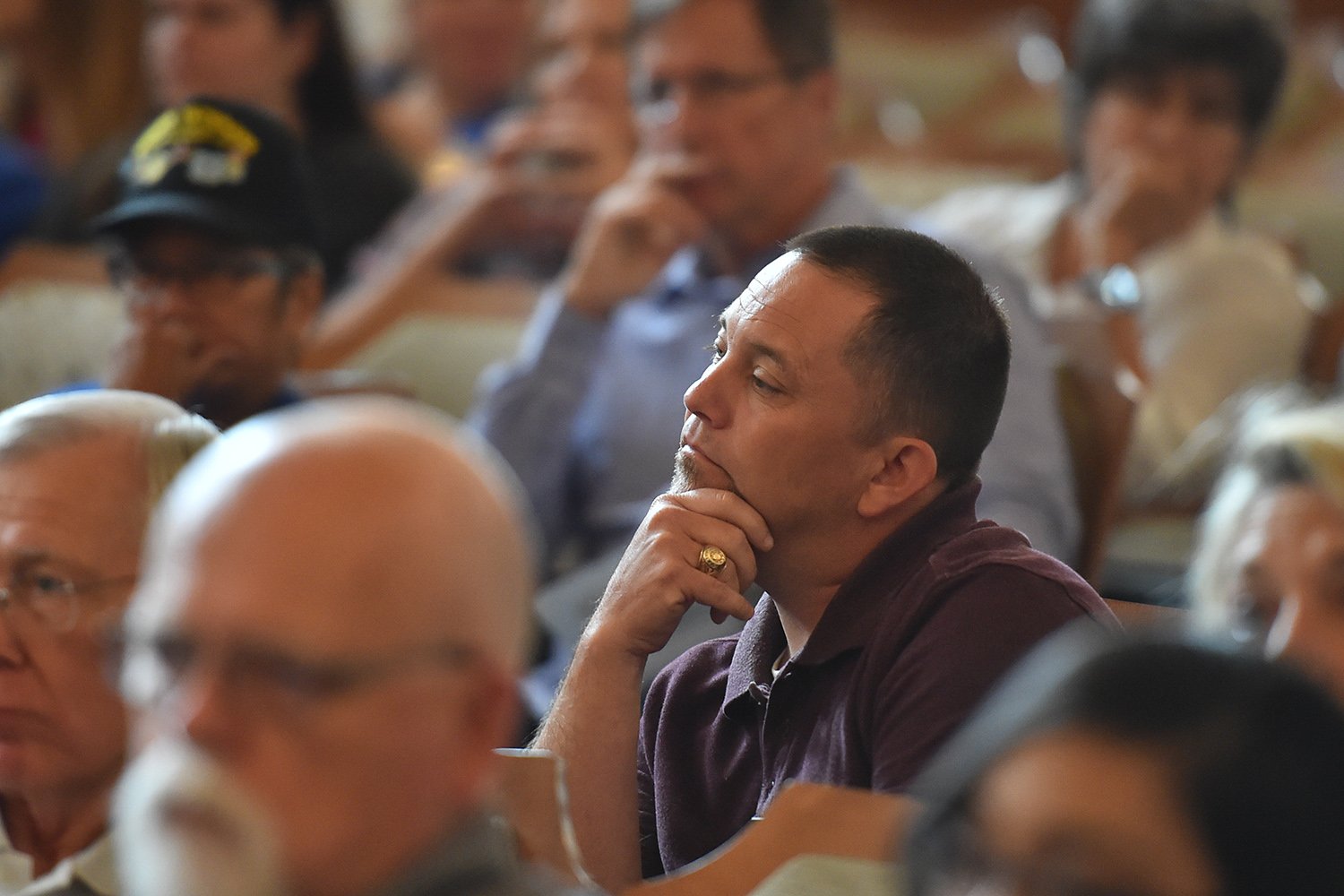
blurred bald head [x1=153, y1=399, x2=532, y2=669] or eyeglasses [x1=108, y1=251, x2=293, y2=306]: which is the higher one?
blurred bald head [x1=153, y1=399, x2=532, y2=669]

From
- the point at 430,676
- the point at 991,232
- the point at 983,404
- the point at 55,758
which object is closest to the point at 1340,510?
the point at 983,404

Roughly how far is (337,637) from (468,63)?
3263 mm

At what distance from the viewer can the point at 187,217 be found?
224 cm

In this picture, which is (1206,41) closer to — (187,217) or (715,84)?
(715,84)

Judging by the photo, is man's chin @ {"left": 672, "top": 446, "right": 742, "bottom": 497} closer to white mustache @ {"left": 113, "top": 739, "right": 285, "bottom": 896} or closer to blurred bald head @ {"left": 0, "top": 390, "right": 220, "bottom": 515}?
blurred bald head @ {"left": 0, "top": 390, "right": 220, "bottom": 515}

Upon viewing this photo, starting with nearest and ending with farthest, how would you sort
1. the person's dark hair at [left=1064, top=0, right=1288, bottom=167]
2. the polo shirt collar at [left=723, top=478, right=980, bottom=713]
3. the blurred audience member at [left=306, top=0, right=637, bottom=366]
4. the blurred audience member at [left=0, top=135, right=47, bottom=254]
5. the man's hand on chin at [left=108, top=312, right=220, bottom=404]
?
the polo shirt collar at [left=723, top=478, right=980, bottom=713]
the man's hand on chin at [left=108, top=312, right=220, bottom=404]
the person's dark hair at [left=1064, top=0, right=1288, bottom=167]
the blurred audience member at [left=306, top=0, right=637, bottom=366]
the blurred audience member at [left=0, top=135, right=47, bottom=254]

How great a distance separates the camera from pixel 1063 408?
225 centimetres

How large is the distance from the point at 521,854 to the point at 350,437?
353mm

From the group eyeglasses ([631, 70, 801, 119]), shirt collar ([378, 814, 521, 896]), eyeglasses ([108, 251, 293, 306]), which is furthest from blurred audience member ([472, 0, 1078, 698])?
shirt collar ([378, 814, 521, 896])

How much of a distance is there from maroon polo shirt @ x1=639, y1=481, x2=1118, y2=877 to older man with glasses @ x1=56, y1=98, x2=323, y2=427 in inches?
36.0

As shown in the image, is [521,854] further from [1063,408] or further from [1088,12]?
[1088,12]

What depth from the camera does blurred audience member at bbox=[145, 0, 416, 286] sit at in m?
3.23

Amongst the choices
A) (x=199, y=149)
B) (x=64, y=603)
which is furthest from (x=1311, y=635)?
(x=199, y=149)

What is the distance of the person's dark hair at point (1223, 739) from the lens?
734mm
